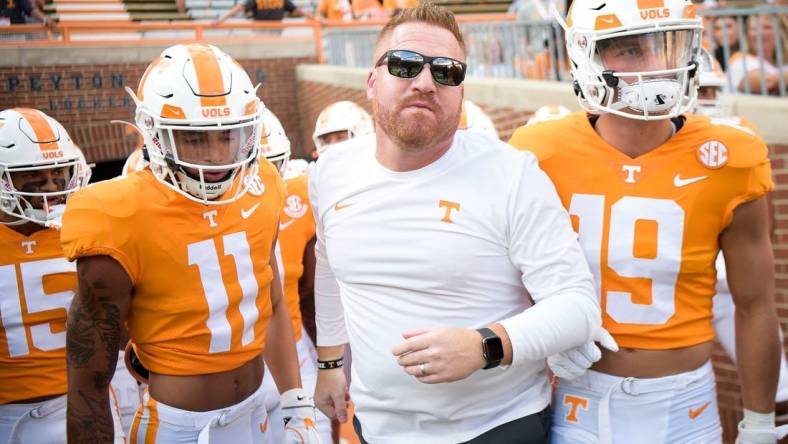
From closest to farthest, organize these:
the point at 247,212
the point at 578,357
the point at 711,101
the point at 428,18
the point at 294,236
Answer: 1. the point at 578,357
2. the point at 428,18
3. the point at 247,212
4. the point at 294,236
5. the point at 711,101

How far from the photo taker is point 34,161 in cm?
384

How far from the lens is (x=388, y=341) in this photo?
247cm

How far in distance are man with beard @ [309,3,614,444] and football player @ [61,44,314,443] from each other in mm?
588

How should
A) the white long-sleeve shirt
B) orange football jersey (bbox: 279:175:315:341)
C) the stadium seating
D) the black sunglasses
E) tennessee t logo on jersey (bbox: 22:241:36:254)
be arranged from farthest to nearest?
the stadium seating
orange football jersey (bbox: 279:175:315:341)
tennessee t logo on jersey (bbox: 22:241:36:254)
the black sunglasses
the white long-sleeve shirt

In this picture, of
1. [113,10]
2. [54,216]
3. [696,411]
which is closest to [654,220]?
[696,411]

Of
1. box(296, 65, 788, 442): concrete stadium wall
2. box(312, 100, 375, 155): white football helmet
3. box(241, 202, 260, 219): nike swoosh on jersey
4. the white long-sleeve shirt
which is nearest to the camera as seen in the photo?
the white long-sleeve shirt

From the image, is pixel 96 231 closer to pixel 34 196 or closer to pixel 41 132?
pixel 34 196

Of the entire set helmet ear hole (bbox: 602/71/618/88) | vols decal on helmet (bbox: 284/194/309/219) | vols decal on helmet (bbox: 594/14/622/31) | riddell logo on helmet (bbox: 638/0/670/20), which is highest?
riddell logo on helmet (bbox: 638/0/670/20)

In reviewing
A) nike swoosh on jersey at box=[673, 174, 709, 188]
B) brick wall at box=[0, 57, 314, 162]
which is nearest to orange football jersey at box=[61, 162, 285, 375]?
nike swoosh on jersey at box=[673, 174, 709, 188]

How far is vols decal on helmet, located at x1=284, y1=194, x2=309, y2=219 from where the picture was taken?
4680 mm

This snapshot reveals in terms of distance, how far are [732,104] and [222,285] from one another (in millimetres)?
3678

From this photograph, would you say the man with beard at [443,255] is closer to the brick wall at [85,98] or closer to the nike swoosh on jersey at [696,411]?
the nike swoosh on jersey at [696,411]

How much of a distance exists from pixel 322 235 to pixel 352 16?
12.8 m

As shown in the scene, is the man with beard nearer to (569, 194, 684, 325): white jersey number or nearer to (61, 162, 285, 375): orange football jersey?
(569, 194, 684, 325): white jersey number
